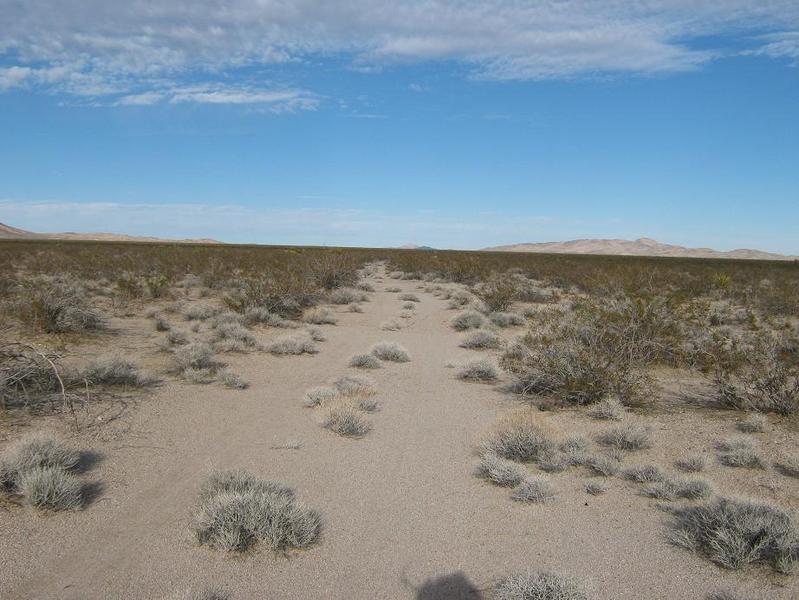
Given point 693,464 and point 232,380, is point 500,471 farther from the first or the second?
point 232,380

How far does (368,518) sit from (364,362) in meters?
5.85

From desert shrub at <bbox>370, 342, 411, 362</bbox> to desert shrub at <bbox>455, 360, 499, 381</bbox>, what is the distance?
1.57 metres

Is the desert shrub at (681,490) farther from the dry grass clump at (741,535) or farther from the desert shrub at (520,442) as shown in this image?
the desert shrub at (520,442)

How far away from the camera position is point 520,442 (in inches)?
237

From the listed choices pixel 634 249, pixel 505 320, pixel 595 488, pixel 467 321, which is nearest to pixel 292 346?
pixel 467 321

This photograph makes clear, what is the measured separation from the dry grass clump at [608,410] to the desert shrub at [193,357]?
6477 mm

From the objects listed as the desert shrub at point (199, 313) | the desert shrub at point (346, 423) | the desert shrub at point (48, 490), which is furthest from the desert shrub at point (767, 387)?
the desert shrub at point (199, 313)

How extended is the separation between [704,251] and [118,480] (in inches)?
7870

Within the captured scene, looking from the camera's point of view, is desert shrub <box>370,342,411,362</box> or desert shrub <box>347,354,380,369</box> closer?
desert shrub <box>347,354,380,369</box>

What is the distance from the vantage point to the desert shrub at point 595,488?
203 inches

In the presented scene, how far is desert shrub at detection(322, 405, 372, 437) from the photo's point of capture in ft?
22.1

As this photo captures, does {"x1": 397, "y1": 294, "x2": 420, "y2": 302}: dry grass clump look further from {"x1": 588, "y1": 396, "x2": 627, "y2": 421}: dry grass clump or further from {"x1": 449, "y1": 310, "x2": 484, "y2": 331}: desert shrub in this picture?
{"x1": 588, "y1": 396, "x2": 627, "y2": 421}: dry grass clump

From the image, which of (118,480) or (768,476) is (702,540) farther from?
(118,480)

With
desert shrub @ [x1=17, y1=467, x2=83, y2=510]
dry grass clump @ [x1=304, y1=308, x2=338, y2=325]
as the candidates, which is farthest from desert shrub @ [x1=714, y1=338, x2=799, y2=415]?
dry grass clump @ [x1=304, y1=308, x2=338, y2=325]
